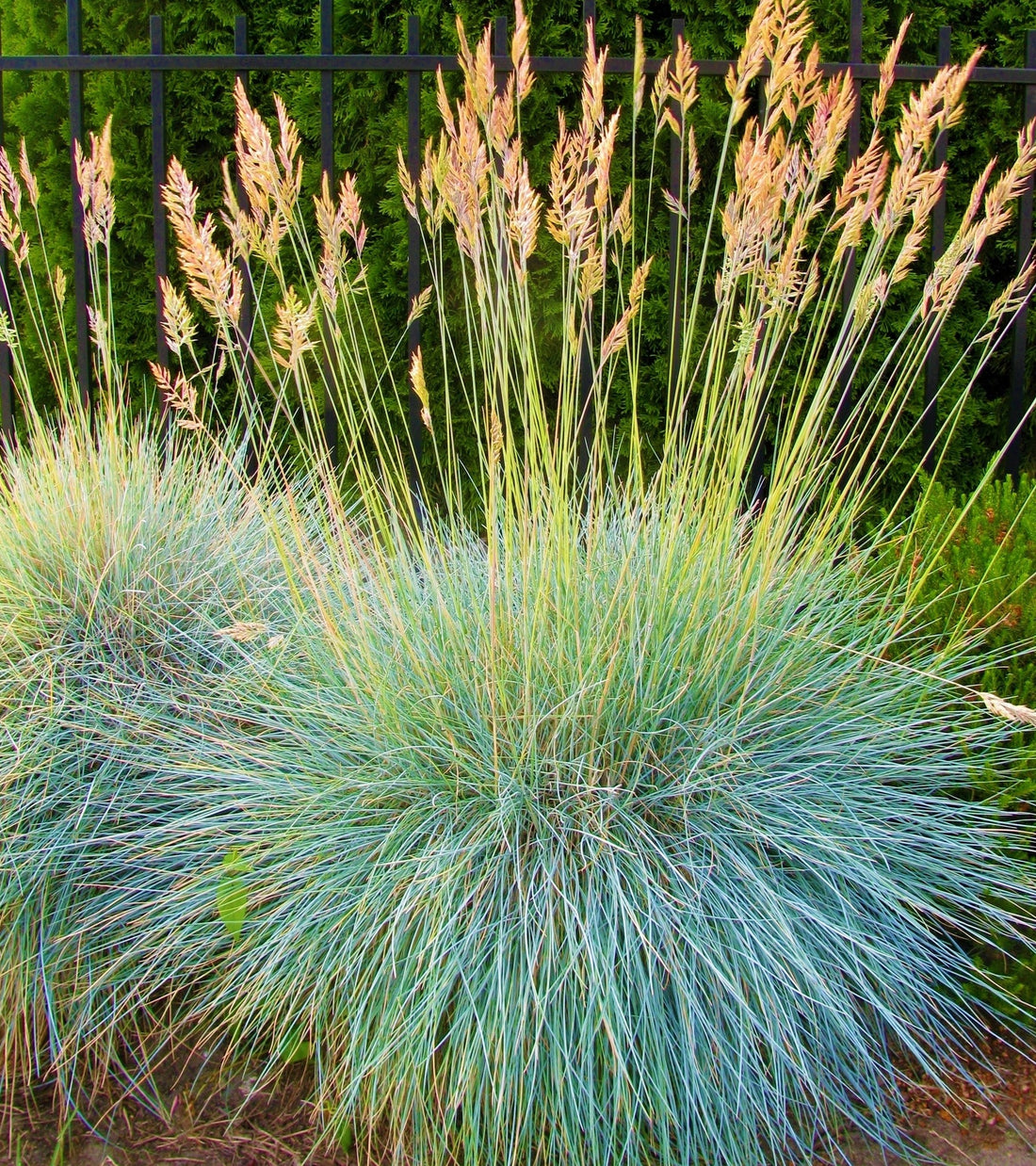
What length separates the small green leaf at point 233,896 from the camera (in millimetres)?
1815

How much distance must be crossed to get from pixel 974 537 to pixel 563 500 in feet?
3.89

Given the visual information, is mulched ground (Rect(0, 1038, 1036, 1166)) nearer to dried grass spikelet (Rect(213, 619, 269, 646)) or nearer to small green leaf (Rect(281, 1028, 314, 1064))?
small green leaf (Rect(281, 1028, 314, 1064))

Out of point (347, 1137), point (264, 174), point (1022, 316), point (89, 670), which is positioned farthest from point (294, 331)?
point (1022, 316)

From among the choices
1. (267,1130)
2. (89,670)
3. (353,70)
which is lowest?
(267,1130)

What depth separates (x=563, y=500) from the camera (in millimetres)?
1927

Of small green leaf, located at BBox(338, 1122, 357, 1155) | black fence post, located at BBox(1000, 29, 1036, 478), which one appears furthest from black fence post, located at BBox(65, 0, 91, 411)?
black fence post, located at BBox(1000, 29, 1036, 478)

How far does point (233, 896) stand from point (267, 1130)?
16.0 inches

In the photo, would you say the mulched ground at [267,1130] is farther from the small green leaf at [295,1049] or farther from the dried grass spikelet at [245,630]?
the dried grass spikelet at [245,630]

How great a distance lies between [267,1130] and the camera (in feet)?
5.90

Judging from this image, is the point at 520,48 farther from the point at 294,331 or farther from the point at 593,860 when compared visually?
the point at 593,860

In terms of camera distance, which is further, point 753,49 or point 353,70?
point 353,70

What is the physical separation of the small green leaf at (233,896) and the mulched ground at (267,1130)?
31cm

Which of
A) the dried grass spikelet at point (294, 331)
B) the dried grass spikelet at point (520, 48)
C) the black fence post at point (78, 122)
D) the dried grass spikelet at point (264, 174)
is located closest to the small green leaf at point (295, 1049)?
the dried grass spikelet at point (294, 331)

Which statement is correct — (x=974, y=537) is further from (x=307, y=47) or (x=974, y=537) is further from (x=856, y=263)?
(x=307, y=47)
